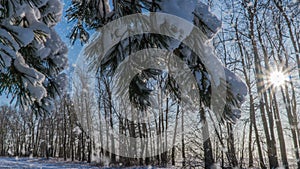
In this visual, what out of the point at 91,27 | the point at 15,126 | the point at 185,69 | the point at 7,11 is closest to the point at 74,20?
the point at 91,27

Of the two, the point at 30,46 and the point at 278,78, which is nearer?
the point at 30,46

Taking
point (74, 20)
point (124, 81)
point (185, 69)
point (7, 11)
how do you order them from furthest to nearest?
point (74, 20), point (124, 81), point (185, 69), point (7, 11)

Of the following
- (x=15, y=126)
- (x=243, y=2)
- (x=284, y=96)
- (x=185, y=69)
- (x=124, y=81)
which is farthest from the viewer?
(x=15, y=126)

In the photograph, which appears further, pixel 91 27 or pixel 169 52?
pixel 91 27

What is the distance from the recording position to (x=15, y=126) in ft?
121

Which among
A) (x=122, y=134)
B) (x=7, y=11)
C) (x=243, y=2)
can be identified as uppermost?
(x=243, y=2)

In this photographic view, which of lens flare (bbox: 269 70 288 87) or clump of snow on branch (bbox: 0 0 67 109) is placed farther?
lens flare (bbox: 269 70 288 87)

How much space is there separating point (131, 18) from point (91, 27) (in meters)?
0.96

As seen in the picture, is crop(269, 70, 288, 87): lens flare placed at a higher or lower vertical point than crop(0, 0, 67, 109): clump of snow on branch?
higher

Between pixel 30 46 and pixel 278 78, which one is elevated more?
pixel 278 78

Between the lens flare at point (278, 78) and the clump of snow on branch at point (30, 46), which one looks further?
the lens flare at point (278, 78)

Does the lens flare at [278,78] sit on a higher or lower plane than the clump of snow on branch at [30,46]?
higher

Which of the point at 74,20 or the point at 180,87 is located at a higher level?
the point at 74,20

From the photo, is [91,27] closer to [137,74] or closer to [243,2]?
[137,74]
